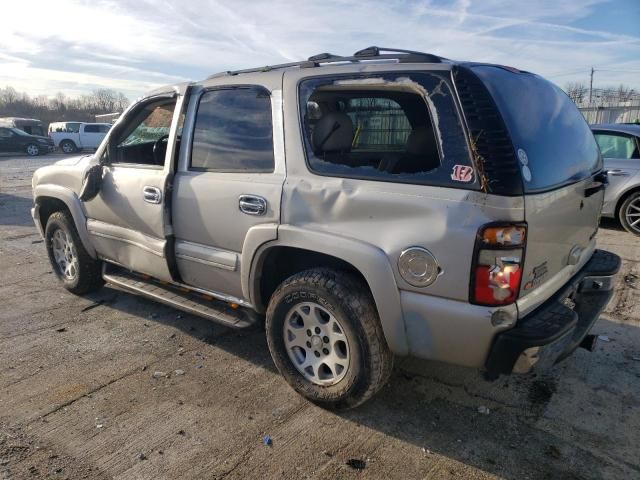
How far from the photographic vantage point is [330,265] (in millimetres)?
2934

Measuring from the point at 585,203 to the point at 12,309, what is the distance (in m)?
4.82

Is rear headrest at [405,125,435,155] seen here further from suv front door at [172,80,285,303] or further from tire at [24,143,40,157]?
tire at [24,143,40,157]

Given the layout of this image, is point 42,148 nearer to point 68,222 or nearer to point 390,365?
point 68,222

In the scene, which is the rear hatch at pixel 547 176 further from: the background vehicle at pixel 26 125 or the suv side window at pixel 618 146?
the background vehicle at pixel 26 125

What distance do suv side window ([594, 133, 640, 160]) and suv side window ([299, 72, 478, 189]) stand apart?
5.06 m

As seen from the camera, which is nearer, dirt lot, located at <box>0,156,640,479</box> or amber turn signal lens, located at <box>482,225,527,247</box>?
amber turn signal lens, located at <box>482,225,527,247</box>

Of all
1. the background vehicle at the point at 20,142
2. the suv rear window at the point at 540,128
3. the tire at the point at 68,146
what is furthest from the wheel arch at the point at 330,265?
the tire at the point at 68,146

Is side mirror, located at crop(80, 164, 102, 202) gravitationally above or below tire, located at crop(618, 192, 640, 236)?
above

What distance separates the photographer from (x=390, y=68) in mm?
2559

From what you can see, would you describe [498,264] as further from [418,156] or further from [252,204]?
[252,204]

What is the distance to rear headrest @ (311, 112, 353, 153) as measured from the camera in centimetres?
287

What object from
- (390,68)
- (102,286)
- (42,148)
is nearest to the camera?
(390,68)

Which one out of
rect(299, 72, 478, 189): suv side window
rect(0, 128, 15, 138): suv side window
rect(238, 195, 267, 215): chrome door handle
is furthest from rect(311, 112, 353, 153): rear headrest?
rect(0, 128, 15, 138): suv side window

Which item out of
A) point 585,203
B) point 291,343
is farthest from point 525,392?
point 291,343
